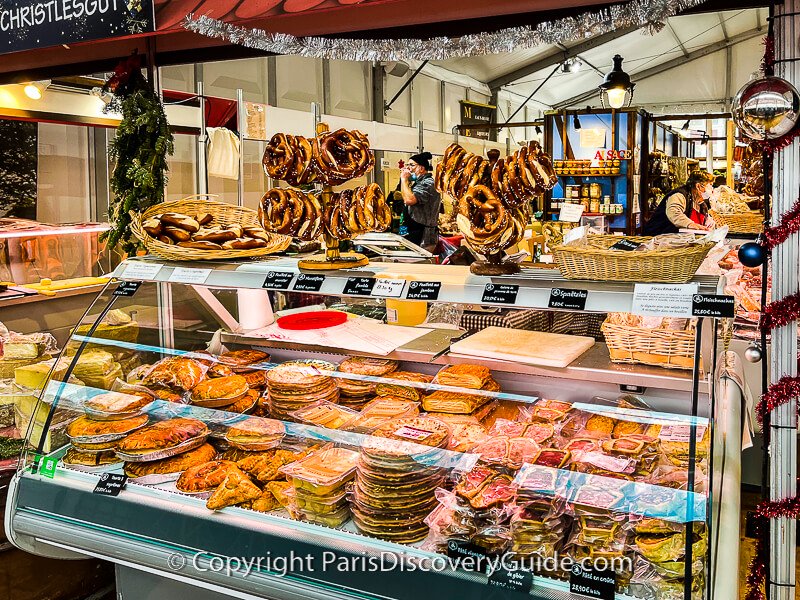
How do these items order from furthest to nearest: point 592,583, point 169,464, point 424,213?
point 424,213 < point 169,464 < point 592,583

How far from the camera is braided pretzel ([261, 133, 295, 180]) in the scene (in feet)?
8.14

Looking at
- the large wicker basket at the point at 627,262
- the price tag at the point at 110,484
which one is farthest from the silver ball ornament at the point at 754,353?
the price tag at the point at 110,484

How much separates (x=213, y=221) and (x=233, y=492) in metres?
Answer: 1.27

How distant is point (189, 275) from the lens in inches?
102

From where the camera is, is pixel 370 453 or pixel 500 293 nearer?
pixel 500 293

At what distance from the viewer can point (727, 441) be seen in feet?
8.05

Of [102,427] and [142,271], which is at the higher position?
[142,271]

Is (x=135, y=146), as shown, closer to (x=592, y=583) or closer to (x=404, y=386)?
(x=404, y=386)

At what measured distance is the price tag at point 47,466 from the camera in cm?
254

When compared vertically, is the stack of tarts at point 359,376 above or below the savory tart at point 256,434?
above

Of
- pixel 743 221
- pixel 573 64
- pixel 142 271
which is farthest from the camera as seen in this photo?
pixel 573 64

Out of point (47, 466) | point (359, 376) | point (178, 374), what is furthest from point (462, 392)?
point (47, 466)

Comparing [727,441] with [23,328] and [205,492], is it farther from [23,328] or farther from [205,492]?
[23,328]

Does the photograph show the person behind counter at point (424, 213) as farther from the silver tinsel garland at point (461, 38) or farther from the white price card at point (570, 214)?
the silver tinsel garland at point (461, 38)
